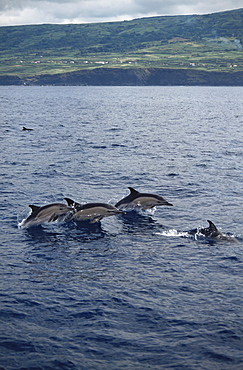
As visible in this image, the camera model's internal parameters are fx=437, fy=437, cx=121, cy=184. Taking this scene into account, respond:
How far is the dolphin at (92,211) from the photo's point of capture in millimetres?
28812

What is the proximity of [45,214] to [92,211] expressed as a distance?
10.1ft

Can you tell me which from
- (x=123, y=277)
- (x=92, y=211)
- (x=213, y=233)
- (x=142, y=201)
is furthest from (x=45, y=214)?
(x=213, y=233)

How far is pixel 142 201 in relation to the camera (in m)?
31.8

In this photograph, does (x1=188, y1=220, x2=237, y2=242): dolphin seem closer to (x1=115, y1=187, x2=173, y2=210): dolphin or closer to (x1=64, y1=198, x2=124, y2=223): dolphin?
(x1=115, y1=187, x2=173, y2=210): dolphin

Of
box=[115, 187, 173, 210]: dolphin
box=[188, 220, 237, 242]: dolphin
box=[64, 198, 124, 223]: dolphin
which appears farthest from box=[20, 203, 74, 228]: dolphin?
box=[188, 220, 237, 242]: dolphin

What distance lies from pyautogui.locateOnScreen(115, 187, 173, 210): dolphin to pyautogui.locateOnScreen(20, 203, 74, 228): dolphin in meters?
4.87

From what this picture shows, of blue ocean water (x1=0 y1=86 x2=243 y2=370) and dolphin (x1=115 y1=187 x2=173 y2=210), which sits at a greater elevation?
dolphin (x1=115 y1=187 x2=173 y2=210)

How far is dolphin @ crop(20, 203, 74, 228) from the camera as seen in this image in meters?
28.2

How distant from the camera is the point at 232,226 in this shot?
28.2 metres

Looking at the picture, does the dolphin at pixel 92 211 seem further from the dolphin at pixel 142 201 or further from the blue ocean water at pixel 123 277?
the dolphin at pixel 142 201

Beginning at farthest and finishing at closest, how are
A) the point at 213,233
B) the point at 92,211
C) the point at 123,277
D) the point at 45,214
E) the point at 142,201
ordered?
1. the point at 142,201
2. the point at 92,211
3. the point at 45,214
4. the point at 213,233
5. the point at 123,277

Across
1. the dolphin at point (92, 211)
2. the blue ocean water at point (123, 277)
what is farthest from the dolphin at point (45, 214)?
the blue ocean water at point (123, 277)

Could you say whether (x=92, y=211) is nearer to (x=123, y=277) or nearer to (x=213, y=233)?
(x=213, y=233)

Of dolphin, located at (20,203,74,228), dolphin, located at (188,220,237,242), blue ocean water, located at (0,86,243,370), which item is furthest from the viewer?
dolphin, located at (20,203,74,228)
